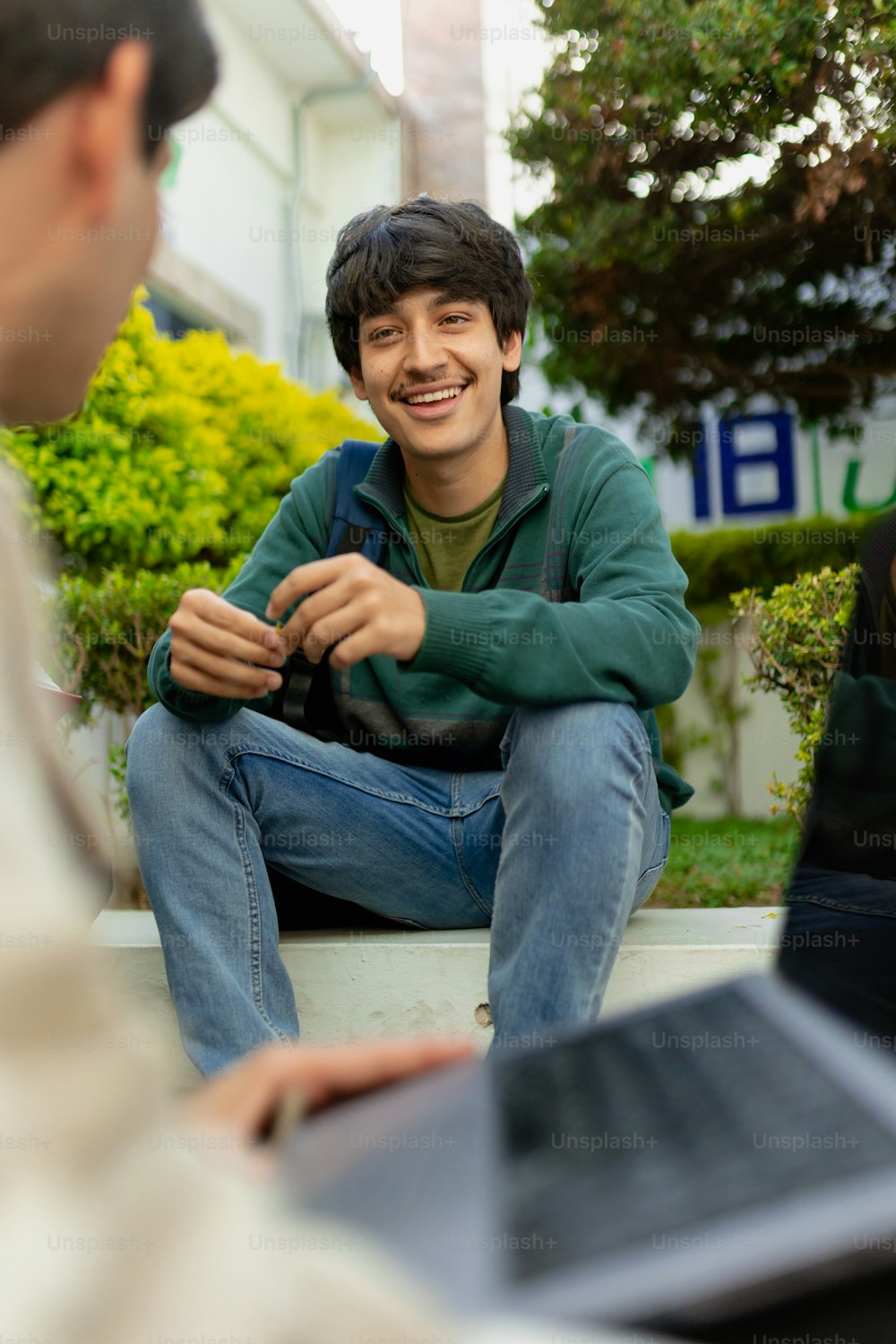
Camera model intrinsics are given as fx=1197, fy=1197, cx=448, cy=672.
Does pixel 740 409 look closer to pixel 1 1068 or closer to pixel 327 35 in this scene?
pixel 327 35

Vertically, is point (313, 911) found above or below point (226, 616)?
below

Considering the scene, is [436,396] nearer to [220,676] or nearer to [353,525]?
[353,525]

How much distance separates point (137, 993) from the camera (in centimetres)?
253

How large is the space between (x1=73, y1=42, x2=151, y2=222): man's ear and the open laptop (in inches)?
21.7

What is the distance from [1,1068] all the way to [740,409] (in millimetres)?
7323

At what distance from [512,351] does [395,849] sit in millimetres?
1165

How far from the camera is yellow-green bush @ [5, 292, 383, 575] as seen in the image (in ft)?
14.8

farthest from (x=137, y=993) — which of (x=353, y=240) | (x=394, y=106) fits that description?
(x=394, y=106)

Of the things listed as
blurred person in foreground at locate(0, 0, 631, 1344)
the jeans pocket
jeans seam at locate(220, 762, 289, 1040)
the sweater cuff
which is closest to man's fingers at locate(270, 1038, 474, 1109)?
blurred person in foreground at locate(0, 0, 631, 1344)

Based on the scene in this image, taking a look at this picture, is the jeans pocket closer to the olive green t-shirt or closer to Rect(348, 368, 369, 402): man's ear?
the olive green t-shirt

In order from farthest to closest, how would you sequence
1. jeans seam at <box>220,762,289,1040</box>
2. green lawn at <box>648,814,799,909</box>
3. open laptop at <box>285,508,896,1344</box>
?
green lawn at <box>648,814,799,909</box>
jeans seam at <box>220,762,289,1040</box>
open laptop at <box>285,508,896,1344</box>

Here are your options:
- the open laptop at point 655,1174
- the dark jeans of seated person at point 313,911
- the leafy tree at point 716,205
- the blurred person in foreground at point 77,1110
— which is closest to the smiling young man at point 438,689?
the dark jeans of seated person at point 313,911

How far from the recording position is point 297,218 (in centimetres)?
1017

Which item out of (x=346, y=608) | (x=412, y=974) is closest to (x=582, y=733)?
(x=346, y=608)
